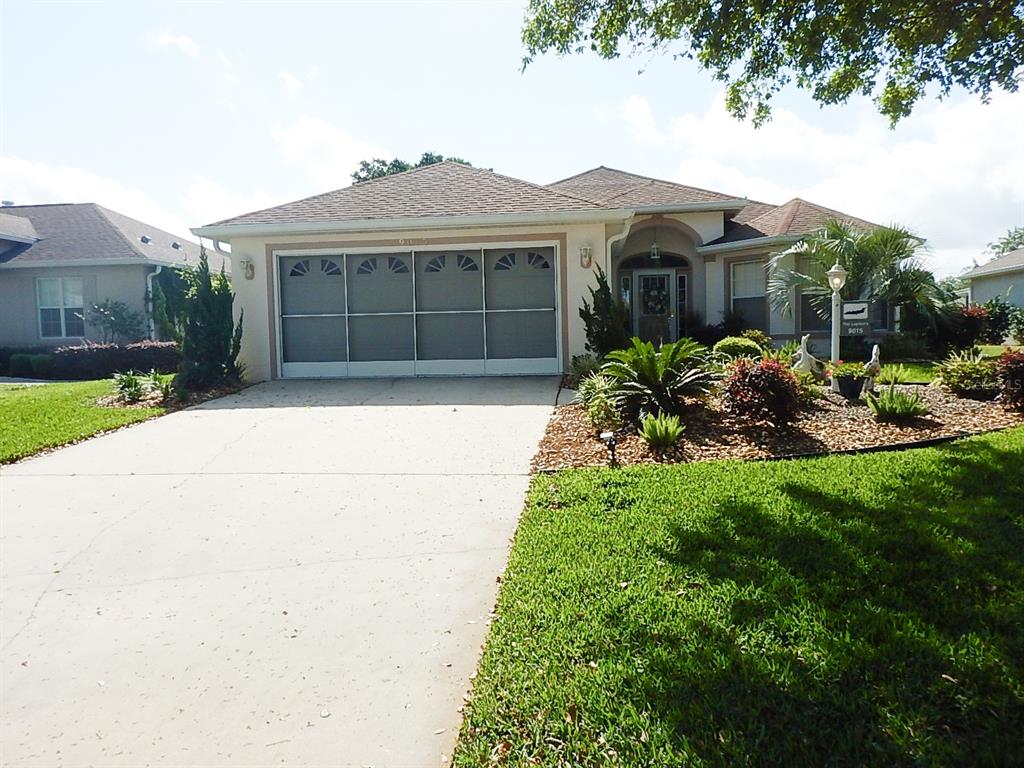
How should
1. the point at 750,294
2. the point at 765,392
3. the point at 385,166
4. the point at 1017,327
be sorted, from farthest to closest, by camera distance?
the point at 385,166, the point at 1017,327, the point at 750,294, the point at 765,392

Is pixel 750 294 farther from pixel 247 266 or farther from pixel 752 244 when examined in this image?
Result: pixel 247 266

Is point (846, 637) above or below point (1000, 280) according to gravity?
below

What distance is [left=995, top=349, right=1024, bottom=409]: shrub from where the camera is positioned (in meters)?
7.99

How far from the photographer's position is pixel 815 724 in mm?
2457

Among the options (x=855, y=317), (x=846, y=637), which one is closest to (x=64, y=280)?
(x=855, y=317)

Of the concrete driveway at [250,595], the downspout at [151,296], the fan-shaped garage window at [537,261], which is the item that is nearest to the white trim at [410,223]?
the fan-shaped garage window at [537,261]

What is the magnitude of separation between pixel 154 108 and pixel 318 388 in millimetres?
5691

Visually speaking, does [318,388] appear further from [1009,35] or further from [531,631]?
[1009,35]

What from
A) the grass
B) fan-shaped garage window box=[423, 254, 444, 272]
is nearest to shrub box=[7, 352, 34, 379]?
fan-shaped garage window box=[423, 254, 444, 272]

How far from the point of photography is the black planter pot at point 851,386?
8.53 meters

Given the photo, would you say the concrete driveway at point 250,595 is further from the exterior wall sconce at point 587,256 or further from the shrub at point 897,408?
the exterior wall sconce at point 587,256

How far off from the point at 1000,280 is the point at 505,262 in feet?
83.7

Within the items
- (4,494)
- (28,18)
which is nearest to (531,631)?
(4,494)

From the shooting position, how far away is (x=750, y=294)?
645 inches
